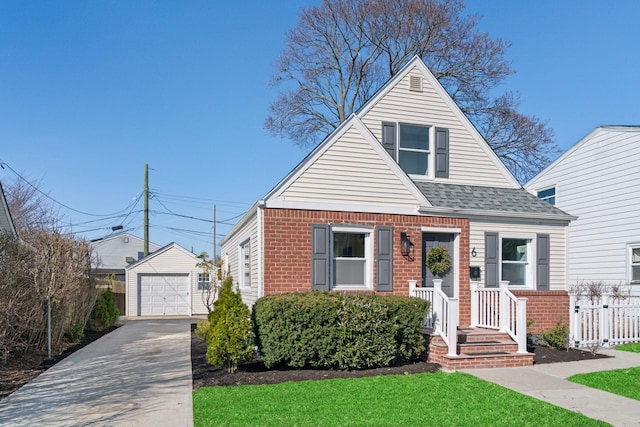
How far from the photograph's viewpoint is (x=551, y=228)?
13.7m

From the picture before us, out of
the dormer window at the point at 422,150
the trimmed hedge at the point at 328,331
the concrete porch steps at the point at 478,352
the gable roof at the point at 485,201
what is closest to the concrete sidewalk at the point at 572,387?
the concrete porch steps at the point at 478,352

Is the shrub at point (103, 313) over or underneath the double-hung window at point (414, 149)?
underneath

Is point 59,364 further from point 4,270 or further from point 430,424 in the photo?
point 430,424

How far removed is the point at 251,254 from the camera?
12.5m

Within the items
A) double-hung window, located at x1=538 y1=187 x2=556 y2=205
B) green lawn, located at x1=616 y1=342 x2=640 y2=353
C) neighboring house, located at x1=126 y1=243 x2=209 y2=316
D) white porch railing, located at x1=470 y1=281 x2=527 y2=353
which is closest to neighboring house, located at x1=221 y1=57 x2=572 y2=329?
white porch railing, located at x1=470 y1=281 x2=527 y2=353

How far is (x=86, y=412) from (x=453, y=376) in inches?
220

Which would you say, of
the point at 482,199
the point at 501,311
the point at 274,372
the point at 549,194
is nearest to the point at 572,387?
the point at 501,311

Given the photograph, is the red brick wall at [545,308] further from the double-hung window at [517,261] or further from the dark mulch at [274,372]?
the dark mulch at [274,372]

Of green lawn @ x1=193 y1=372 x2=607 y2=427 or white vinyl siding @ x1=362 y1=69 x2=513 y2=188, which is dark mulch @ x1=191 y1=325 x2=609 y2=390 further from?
white vinyl siding @ x1=362 y1=69 x2=513 y2=188

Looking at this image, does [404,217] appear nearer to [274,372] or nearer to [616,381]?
[274,372]

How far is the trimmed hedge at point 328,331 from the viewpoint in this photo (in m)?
9.41

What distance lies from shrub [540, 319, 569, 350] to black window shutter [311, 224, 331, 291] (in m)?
5.12

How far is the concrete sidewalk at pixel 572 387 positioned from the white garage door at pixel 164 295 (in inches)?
779

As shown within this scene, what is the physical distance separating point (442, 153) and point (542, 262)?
3.66 meters
